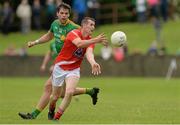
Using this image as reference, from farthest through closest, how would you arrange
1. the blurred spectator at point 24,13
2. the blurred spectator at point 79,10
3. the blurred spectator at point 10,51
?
the blurred spectator at point 24,13 < the blurred spectator at point 79,10 < the blurred spectator at point 10,51

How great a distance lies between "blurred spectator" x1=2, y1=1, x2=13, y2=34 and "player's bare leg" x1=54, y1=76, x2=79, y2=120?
31.1 meters

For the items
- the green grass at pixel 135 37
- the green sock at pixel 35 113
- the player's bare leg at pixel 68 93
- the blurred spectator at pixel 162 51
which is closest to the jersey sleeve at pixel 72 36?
the player's bare leg at pixel 68 93

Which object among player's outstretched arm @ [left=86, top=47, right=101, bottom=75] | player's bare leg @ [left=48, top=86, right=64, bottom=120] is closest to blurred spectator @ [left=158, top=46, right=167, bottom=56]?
player's bare leg @ [left=48, top=86, right=64, bottom=120]

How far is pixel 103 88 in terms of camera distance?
34.7 m

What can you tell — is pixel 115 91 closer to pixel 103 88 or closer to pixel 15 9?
pixel 103 88

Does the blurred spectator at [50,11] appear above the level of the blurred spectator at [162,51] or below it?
above

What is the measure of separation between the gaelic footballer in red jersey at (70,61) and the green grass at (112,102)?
616 mm

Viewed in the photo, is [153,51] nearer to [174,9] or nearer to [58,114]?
[174,9]

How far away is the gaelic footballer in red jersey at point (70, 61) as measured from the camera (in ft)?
57.4

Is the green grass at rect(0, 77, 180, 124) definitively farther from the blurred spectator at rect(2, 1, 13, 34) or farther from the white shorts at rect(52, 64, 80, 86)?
the blurred spectator at rect(2, 1, 13, 34)

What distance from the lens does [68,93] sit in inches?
685

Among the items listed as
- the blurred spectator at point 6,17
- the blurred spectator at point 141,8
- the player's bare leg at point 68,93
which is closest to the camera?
the player's bare leg at point 68,93

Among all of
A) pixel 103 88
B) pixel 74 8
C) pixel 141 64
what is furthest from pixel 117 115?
pixel 74 8

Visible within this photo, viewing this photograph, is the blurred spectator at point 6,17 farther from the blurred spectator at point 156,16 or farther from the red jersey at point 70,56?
the red jersey at point 70,56
